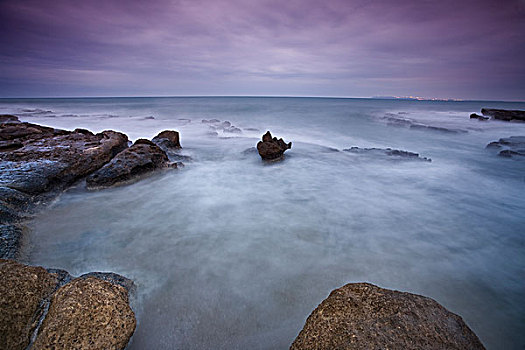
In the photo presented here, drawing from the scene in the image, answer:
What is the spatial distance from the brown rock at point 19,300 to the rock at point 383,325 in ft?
Result: 6.95

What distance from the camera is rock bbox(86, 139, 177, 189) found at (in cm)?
548

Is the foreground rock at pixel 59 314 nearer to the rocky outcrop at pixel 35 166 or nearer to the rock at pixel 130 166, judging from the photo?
the rocky outcrop at pixel 35 166

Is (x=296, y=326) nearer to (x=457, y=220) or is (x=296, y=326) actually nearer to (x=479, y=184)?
(x=457, y=220)

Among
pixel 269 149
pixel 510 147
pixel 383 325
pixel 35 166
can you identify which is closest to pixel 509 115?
pixel 510 147

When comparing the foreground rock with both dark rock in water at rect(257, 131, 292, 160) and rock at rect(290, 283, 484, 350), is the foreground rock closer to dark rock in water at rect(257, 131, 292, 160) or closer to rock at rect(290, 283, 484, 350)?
rock at rect(290, 283, 484, 350)

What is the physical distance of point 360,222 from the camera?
15.0 feet

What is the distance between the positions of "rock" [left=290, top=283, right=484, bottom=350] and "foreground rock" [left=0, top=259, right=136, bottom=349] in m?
1.48

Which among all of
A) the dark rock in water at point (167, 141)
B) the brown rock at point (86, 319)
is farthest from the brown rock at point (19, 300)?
the dark rock in water at point (167, 141)

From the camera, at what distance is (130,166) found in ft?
19.5

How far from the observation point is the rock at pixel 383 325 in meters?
1.60

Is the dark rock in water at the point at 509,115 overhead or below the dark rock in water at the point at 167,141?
overhead

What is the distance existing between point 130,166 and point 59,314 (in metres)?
4.71

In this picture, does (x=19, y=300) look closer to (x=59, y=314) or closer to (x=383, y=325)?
(x=59, y=314)

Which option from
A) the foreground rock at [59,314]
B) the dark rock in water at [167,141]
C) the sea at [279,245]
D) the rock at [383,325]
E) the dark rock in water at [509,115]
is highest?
the dark rock in water at [509,115]
